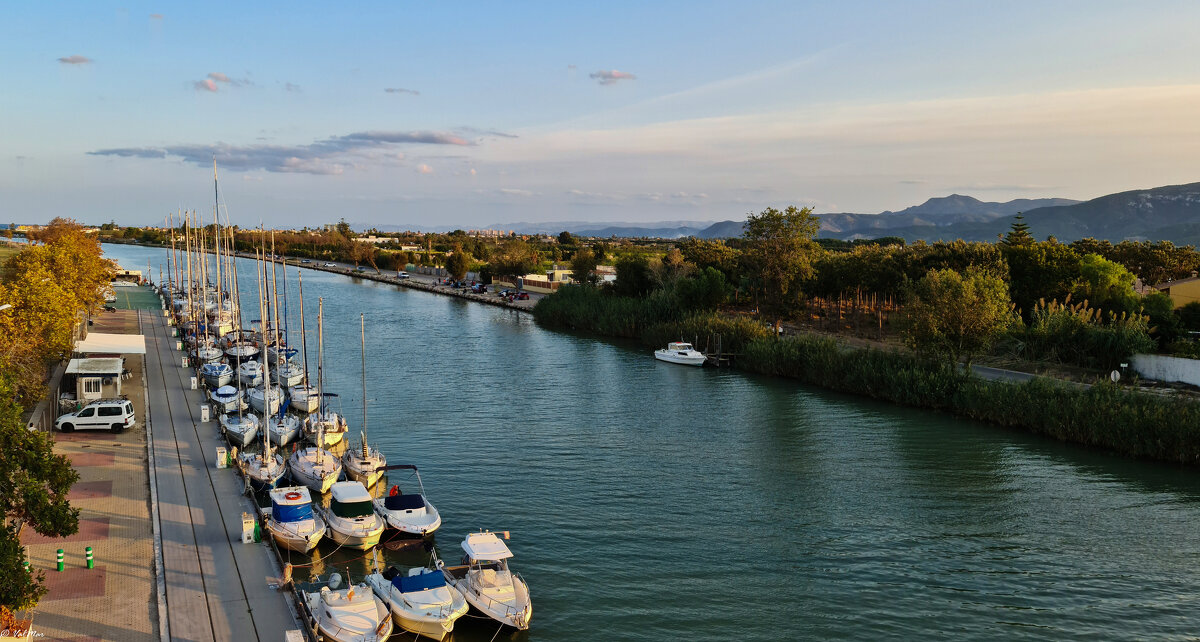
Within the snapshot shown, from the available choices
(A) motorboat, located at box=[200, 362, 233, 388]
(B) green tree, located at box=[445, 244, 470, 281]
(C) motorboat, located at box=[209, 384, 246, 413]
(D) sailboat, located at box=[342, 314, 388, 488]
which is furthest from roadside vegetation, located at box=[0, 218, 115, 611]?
(B) green tree, located at box=[445, 244, 470, 281]

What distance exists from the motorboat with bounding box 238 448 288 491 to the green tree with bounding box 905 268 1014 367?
34.7 metres

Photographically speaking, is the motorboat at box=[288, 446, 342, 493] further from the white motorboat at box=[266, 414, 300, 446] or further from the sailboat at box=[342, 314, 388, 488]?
the white motorboat at box=[266, 414, 300, 446]

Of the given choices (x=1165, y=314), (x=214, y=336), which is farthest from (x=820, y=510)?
(x=214, y=336)

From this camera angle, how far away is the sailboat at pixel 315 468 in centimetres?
2812

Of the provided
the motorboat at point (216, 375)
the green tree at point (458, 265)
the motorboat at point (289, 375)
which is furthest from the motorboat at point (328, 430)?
the green tree at point (458, 265)

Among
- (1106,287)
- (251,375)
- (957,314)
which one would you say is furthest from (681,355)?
(1106,287)

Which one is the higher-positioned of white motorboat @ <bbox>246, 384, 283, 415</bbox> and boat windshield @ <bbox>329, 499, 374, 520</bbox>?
white motorboat @ <bbox>246, 384, 283, 415</bbox>

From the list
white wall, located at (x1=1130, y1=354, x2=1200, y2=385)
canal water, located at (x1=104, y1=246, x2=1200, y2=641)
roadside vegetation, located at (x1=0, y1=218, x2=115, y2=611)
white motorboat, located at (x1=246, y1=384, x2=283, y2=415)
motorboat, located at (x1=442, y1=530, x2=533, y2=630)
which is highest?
roadside vegetation, located at (x1=0, y1=218, x2=115, y2=611)

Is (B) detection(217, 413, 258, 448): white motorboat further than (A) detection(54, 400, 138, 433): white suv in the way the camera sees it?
Yes

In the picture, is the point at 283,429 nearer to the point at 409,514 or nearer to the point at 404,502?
the point at 404,502

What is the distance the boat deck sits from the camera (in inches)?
683

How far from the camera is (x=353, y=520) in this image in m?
23.5

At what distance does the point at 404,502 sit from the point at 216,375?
25.7 meters

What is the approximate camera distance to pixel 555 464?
32406 millimetres
